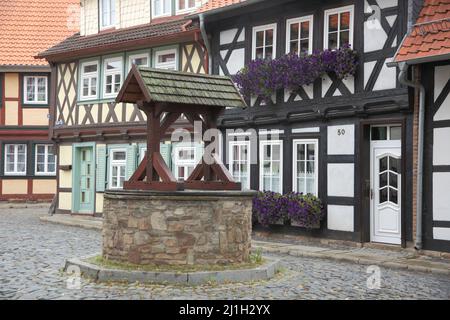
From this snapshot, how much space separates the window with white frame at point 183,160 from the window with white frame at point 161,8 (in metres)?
Result: 4.06

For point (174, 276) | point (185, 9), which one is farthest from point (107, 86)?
point (174, 276)

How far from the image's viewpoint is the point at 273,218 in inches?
581

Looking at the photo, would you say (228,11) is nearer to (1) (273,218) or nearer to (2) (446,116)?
(1) (273,218)

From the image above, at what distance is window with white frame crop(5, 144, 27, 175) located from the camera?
89.6ft

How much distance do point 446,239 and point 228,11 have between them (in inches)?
289

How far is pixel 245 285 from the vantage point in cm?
874

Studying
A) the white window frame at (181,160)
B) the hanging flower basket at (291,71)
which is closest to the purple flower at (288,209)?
the hanging flower basket at (291,71)

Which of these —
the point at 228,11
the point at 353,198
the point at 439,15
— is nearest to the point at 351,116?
the point at 353,198

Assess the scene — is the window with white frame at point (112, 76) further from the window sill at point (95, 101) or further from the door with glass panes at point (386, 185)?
the door with glass panes at point (386, 185)

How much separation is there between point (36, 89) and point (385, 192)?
1766 centimetres

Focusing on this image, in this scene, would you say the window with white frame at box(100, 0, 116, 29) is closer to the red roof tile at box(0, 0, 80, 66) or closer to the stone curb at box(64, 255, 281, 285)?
the red roof tile at box(0, 0, 80, 66)

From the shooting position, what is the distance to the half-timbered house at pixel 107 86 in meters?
18.0

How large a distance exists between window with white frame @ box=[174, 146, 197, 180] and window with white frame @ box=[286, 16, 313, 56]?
14.4 feet
